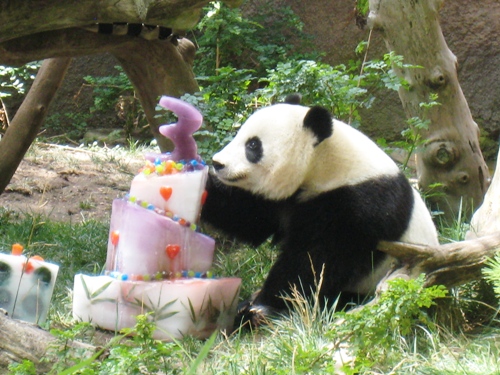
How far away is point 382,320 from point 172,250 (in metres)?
1.09

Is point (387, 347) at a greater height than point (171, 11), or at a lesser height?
lesser

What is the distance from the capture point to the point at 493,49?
8000 millimetres

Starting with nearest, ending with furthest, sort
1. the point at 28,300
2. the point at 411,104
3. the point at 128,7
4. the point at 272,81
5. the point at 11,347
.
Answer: the point at 11,347 → the point at 28,300 → the point at 128,7 → the point at 272,81 → the point at 411,104

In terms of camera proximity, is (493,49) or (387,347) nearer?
(387,347)

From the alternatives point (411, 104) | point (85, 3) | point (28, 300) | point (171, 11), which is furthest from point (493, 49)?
point (28, 300)

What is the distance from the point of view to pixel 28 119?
5.02 meters

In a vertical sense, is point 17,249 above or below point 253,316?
above

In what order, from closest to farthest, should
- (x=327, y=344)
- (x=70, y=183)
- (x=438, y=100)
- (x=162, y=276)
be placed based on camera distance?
(x=327, y=344), (x=162, y=276), (x=438, y=100), (x=70, y=183)

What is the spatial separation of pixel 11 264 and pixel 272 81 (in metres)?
2.09

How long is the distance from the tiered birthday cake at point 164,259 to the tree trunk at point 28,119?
212cm

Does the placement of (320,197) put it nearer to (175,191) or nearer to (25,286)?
(175,191)

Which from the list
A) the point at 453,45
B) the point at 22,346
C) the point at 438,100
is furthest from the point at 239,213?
the point at 453,45

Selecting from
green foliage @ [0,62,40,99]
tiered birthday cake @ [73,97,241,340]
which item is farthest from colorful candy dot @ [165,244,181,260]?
green foliage @ [0,62,40,99]

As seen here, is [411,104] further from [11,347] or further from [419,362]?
[11,347]
